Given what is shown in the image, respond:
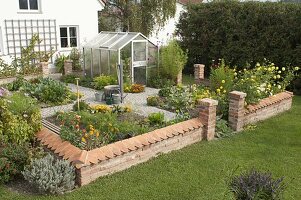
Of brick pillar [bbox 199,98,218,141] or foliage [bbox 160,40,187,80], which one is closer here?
brick pillar [bbox 199,98,218,141]

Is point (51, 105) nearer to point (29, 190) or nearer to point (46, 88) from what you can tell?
point (46, 88)

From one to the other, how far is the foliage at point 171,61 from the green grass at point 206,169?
534cm

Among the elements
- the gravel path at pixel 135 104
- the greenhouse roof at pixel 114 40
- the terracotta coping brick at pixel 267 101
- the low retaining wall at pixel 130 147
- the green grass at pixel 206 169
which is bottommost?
the green grass at pixel 206 169

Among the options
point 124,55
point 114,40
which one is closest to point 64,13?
point 114,40

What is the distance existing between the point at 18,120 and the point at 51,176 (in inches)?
86.4

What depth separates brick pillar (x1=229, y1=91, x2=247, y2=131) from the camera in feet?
28.4

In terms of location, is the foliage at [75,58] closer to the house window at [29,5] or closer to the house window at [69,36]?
the house window at [69,36]

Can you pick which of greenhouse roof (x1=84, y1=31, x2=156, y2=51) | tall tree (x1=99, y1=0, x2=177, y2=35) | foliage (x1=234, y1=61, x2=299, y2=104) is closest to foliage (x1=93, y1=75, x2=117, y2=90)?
greenhouse roof (x1=84, y1=31, x2=156, y2=51)

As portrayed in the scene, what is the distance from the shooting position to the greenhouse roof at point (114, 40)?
13320mm

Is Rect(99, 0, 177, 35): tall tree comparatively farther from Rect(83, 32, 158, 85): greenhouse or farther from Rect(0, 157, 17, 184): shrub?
Rect(0, 157, 17, 184): shrub

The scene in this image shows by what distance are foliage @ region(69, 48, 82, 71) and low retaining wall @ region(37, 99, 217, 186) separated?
990 cm

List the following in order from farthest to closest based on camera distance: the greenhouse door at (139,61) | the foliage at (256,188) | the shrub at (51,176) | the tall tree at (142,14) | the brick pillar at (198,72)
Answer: the tall tree at (142,14) → the brick pillar at (198,72) → the greenhouse door at (139,61) → the shrub at (51,176) → the foliage at (256,188)

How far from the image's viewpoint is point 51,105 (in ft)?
35.1

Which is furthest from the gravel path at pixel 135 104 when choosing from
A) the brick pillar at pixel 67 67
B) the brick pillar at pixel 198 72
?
the brick pillar at pixel 67 67
